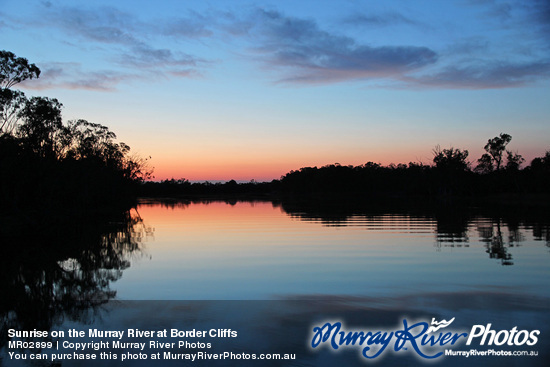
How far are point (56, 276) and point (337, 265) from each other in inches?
382

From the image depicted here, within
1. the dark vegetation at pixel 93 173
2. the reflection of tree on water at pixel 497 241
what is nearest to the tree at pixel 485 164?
the dark vegetation at pixel 93 173

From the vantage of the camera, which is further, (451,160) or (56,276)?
(451,160)

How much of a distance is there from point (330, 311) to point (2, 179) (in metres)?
36.7

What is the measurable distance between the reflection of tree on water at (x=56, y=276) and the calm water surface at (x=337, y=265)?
0.90 meters

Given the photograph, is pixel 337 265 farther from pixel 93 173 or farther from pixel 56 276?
pixel 93 173

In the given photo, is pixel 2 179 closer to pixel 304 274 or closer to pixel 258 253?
pixel 258 253

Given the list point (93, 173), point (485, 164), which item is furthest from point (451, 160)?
point (93, 173)

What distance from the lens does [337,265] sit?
16.0 metres

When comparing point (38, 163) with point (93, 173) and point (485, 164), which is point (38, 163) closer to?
point (93, 173)

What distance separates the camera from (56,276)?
14.8m

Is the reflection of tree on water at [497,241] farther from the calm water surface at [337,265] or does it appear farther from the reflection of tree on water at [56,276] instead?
the reflection of tree on water at [56,276]

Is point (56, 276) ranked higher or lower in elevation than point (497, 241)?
higher

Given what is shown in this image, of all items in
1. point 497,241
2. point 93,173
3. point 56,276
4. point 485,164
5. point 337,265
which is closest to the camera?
point 56,276

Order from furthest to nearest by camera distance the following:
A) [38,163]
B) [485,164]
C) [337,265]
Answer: [485,164] → [38,163] → [337,265]
